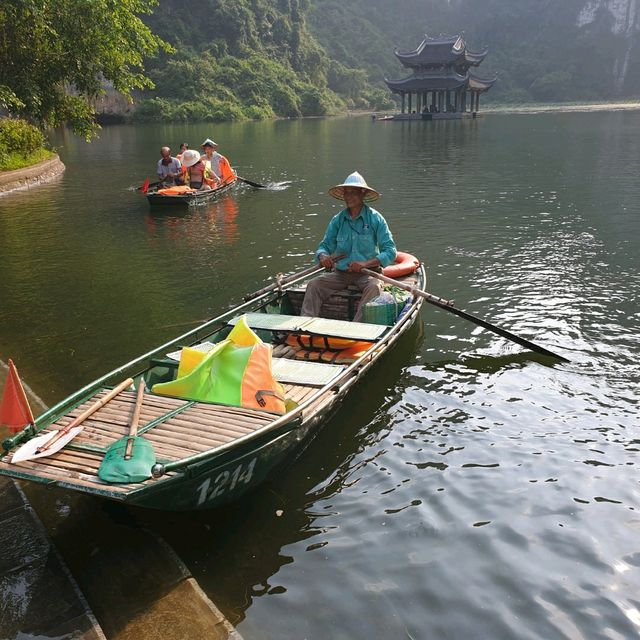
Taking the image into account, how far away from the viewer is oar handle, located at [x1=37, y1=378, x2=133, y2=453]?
14.7ft

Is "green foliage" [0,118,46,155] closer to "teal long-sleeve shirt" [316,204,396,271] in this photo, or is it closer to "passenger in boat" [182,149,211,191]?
"passenger in boat" [182,149,211,191]

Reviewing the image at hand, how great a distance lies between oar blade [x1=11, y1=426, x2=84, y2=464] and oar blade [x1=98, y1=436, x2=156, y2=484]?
39 cm

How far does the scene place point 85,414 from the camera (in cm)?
493

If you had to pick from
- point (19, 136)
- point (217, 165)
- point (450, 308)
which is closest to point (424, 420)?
point (450, 308)

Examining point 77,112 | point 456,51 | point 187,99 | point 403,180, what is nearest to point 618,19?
point 456,51

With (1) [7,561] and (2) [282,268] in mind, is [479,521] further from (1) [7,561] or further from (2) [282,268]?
(2) [282,268]

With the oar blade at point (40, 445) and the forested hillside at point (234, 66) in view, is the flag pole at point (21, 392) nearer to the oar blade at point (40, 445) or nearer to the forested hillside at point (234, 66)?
the oar blade at point (40, 445)

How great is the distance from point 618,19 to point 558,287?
378 feet

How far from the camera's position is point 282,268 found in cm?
1287

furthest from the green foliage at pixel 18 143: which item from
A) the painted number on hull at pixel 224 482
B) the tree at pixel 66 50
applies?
the painted number on hull at pixel 224 482

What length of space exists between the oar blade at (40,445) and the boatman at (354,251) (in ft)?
14.0

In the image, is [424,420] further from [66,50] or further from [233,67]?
[233,67]

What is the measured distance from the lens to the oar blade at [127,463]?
4.07 metres

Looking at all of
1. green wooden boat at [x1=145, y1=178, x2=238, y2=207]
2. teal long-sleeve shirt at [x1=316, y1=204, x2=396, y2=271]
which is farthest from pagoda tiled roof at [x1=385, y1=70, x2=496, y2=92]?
teal long-sleeve shirt at [x1=316, y1=204, x2=396, y2=271]
